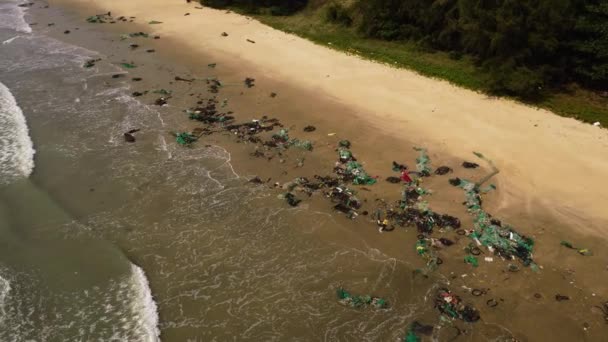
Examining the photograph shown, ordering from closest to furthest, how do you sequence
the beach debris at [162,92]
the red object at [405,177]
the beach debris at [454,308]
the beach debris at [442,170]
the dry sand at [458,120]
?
the beach debris at [454,308], the dry sand at [458,120], the red object at [405,177], the beach debris at [442,170], the beach debris at [162,92]

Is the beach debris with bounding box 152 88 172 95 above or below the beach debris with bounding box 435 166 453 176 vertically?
below

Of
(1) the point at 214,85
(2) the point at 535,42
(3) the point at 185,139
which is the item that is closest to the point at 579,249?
(2) the point at 535,42

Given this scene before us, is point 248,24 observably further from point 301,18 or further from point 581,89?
point 581,89

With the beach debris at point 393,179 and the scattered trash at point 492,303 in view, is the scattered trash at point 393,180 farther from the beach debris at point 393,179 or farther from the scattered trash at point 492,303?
the scattered trash at point 492,303

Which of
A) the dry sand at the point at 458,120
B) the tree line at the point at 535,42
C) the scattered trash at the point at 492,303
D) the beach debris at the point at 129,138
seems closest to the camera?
the scattered trash at the point at 492,303

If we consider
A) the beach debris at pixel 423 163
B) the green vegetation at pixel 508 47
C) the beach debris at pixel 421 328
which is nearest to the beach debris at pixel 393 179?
the beach debris at pixel 423 163

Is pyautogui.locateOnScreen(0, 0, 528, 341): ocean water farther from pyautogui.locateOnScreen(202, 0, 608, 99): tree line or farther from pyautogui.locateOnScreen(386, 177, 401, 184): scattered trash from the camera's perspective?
pyautogui.locateOnScreen(202, 0, 608, 99): tree line

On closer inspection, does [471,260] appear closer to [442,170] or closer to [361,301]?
[361,301]

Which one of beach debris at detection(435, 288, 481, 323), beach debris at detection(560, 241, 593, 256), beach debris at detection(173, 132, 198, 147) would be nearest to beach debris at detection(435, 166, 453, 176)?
beach debris at detection(560, 241, 593, 256)
